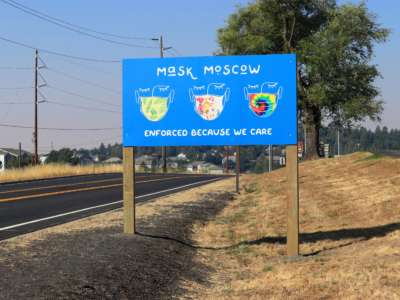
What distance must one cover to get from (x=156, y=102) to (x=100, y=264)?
3572mm

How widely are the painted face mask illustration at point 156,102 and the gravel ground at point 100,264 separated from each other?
223 cm

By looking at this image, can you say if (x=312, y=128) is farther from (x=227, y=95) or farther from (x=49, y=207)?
(x=227, y=95)

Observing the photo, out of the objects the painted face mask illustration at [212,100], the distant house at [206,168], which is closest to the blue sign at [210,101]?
the painted face mask illustration at [212,100]

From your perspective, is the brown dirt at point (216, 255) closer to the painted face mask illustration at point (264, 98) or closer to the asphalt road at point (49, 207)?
the asphalt road at point (49, 207)

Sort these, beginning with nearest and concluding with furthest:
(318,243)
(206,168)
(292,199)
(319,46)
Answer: (292,199)
(318,243)
(319,46)
(206,168)

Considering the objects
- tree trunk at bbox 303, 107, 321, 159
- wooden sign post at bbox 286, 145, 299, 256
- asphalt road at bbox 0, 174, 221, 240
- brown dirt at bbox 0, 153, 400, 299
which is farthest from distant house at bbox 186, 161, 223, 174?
wooden sign post at bbox 286, 145, 299, 256

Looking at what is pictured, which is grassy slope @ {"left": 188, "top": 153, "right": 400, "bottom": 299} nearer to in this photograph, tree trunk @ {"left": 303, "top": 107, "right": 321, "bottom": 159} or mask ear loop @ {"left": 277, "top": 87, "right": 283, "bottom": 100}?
mask ear loop @ {"left": 277, "top": 87, "right": 283, "bottom": 100}

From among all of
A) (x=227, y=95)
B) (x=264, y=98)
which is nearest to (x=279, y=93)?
(x=264, y=98)

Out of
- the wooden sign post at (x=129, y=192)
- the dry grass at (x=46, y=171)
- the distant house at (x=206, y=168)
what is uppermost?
the wooden sign post at (x=129, y=192)

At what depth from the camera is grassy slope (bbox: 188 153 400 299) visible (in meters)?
7.31

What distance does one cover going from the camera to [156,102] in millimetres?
10641

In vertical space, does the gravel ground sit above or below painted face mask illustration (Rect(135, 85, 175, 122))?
below

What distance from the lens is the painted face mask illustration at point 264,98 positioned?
10.2m

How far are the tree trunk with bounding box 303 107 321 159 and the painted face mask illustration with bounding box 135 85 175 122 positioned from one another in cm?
2999
